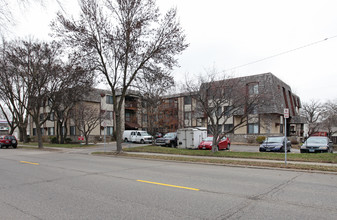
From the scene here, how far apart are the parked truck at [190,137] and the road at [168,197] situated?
1348cm

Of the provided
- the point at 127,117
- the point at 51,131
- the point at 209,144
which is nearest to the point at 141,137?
the point at 127,117

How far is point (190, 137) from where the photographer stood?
2289 centimetres

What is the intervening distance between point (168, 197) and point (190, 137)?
1685 cm

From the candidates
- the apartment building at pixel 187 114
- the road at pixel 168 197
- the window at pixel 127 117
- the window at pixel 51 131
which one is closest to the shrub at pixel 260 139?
the apartment building at pixel 187 114

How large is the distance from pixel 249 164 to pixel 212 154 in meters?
4.45

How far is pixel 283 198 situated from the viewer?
615cm

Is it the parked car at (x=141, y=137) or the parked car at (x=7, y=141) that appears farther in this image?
the parked car at (x=141, y=137)

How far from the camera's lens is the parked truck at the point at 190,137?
2280cm

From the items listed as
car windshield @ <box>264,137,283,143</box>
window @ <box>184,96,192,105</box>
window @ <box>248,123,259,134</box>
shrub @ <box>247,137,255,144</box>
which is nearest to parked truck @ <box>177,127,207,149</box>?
car windshield @ <box>264,137,283,143</box>

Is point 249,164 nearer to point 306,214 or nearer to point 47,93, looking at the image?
point 306,214

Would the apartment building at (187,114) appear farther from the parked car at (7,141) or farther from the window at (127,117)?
the parked car at (7,141)

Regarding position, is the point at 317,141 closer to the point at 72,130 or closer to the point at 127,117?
the point at 127,117

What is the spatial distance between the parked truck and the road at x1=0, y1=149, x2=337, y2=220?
13.5 m

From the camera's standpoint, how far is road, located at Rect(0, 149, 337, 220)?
16.3 feet
